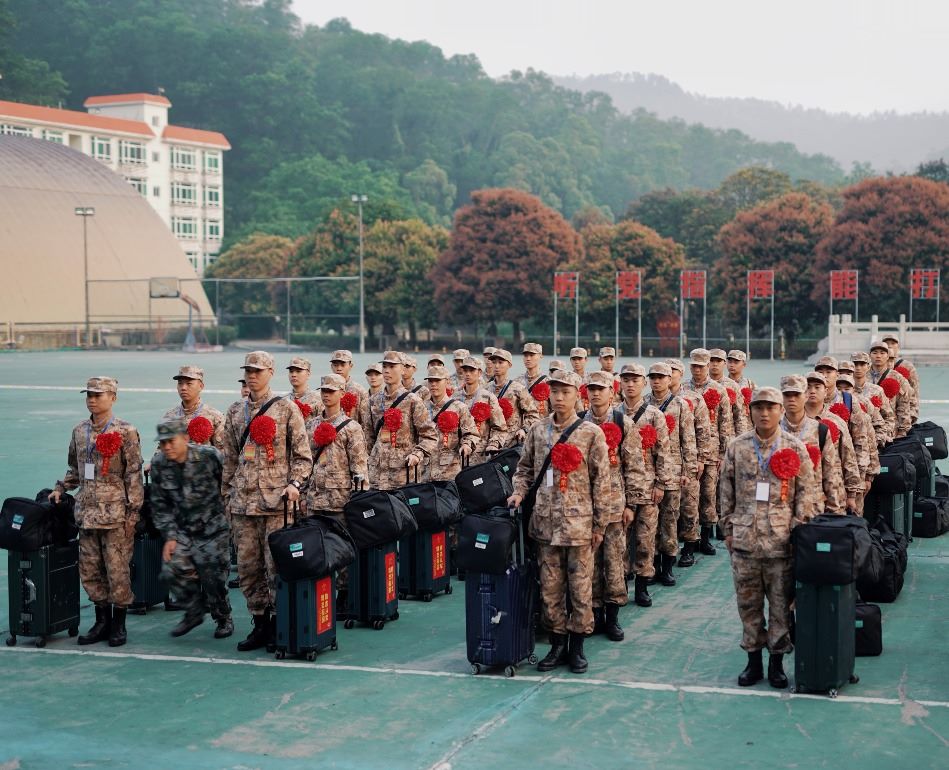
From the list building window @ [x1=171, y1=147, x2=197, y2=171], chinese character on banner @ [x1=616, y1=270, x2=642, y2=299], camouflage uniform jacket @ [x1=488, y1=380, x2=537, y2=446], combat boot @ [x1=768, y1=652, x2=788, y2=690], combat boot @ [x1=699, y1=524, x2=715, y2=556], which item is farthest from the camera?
building window @ [x1=171, y1=147, x2=197, y2=171]

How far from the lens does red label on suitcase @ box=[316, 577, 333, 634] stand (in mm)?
8922

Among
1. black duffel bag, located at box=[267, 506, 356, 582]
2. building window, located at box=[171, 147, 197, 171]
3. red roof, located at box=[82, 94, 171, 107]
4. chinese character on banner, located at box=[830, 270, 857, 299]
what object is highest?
red roof, located at box=[82, 94, 171, 107]

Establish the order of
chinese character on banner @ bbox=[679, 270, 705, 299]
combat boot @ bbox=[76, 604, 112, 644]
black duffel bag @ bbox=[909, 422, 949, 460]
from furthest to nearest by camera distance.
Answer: chinese character on banner @ bbox=[679, 270, 705, 299] < black duffel bag @ bbox=[909, 422, 949, 460] < combat boot @ bbox=[76, 604, 112, 644]

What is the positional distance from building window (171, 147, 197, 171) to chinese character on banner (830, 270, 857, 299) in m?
66.4

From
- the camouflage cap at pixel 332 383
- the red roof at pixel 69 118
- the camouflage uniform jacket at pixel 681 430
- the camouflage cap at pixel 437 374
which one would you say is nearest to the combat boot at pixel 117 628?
the camouflage cap at pixel 332 383

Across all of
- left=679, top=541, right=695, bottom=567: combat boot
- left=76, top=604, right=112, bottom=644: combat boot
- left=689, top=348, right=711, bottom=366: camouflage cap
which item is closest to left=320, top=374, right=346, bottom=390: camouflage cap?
left=76, top=604, right=112, bottom=644: combat boot

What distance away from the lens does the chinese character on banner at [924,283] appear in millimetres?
53094

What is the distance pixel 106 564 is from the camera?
9453mm

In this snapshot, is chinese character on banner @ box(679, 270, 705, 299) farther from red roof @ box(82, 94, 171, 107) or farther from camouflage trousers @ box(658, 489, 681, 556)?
red roof @ box(82, 94, 171, 107)

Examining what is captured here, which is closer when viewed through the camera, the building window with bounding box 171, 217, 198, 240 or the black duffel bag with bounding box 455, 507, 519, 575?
the black duffel bag with bounding box 455, 507, 519, 575

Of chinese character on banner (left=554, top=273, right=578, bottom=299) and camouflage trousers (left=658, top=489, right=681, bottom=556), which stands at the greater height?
chinese character on banner (left=554, top=273, right=578, bottom=299)

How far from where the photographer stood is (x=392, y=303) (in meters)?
68.6

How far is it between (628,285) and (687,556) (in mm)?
49448

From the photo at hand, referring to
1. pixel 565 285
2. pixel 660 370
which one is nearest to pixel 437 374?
pixel 660 370
